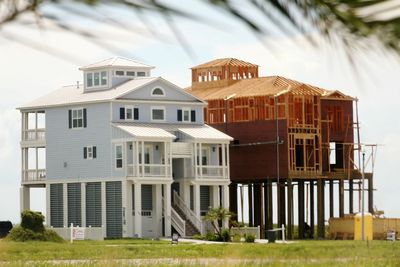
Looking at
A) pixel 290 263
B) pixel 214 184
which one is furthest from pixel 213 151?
pixel 290 263

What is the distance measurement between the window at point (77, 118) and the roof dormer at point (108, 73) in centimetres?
160

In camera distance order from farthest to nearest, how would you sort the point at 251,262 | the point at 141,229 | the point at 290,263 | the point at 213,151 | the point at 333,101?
the point at 333,101 < the point at 213,151 < the point at 141,229 < the point at 290,263 < the point at 251,262

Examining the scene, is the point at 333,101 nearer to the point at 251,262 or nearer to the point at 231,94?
the point at 231,94

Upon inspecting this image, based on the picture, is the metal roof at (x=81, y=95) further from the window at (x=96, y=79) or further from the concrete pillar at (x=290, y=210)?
the concrete pillar at (x=290, y=210)

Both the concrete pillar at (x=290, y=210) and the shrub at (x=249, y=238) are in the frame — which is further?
the concrete pillar at (x=290, y=210)

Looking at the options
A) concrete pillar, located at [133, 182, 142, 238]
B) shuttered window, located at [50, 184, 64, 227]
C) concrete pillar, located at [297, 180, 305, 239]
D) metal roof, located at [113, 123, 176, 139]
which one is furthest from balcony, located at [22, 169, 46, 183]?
concrete pillar, located at [297, 180, 305, 239]

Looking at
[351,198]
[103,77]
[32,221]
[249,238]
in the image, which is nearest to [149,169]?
[103,77]

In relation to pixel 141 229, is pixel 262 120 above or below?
above

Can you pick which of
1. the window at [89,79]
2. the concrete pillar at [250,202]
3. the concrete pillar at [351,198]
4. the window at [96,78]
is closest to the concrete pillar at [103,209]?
the window at [96,78]

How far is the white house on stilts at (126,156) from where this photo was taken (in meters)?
57.1

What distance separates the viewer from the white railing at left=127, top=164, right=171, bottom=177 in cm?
5694

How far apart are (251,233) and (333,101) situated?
36.0ft

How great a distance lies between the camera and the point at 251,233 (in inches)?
2263

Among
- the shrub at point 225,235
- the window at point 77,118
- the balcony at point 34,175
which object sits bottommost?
the shrub at point 225,235
